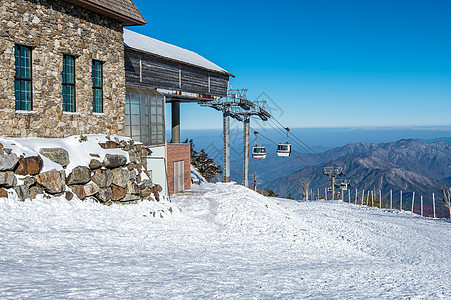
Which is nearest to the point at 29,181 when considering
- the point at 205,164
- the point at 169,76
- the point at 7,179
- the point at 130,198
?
the point at 7,179

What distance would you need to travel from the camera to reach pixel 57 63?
14438 millimetres

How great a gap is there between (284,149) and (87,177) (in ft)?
89.3

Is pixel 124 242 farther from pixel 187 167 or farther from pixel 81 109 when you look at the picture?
pixel 187 167

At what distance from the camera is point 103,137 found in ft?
52.5

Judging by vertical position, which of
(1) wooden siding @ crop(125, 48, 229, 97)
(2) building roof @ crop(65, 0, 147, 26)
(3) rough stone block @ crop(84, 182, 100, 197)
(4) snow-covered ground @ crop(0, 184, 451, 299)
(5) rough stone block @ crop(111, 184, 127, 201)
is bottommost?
(4) snow-covered ground @ crop(0, 184, 451, 299)

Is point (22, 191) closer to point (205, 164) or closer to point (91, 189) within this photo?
point (91, 189)

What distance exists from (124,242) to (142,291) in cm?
453

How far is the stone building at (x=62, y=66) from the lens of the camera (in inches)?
508

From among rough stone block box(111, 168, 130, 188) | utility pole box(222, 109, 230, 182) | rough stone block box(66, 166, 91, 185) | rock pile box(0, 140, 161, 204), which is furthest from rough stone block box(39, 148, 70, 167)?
utility pole box(222, 109, 230, 182)

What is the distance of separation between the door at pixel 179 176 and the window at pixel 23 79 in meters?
11.0

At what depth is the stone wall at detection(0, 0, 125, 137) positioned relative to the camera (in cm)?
1280

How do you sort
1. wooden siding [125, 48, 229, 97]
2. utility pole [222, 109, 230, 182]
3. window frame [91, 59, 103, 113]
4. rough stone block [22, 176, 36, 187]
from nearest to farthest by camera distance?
rough stone block [22, 176, 36, 187] → window frame [91, 59, 103, 113] → wooden siding [125, 48, 229, 97] → utility pole [222, 109, 230, 182]

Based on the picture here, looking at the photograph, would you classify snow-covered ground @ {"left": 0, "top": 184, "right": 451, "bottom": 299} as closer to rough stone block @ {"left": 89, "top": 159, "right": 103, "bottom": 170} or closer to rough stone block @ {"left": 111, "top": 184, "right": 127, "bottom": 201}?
rough stone block @ {"left": 111, "top": 184, "right": 127, "bottom": 201}

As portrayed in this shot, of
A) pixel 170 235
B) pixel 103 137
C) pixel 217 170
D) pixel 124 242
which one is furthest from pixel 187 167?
pixel 217 170
